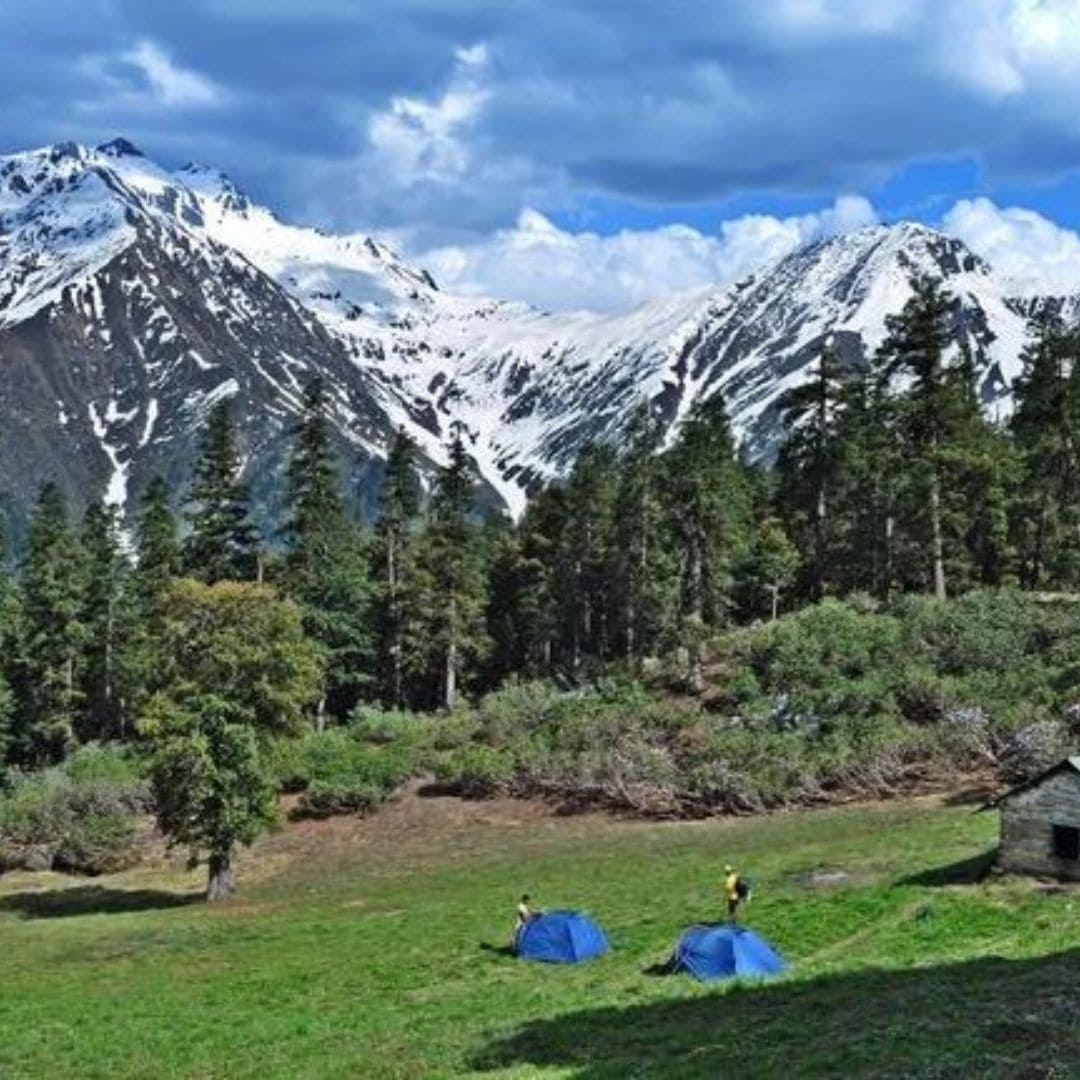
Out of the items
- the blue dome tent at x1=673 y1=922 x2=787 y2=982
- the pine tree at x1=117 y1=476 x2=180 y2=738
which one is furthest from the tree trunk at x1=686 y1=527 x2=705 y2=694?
the blue dome tent at x1=673 y1=922 x2=787 y2=982

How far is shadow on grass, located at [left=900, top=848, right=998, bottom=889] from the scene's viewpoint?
3575 cm

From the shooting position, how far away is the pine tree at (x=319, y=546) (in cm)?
7688

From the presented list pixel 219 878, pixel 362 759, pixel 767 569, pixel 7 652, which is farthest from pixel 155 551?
pixel 219 878

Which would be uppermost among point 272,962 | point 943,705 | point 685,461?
point 685,461

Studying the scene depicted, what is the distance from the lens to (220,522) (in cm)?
7444

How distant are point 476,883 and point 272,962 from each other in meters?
10.5

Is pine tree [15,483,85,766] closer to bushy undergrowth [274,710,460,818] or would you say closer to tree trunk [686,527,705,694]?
bushy undergrowth [274,710,460,818]

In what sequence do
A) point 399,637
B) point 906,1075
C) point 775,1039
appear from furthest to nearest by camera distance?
1. point 399,637
2. point 775,1039
3. point 906,1075

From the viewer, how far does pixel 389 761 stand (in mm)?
63250

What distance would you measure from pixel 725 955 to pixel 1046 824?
9.02 meters

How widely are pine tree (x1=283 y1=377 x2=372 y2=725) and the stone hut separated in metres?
42.8

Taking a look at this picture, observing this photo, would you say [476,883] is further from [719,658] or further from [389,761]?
[719,658]

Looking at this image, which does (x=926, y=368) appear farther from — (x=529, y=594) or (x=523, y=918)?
(x=523, y=918)

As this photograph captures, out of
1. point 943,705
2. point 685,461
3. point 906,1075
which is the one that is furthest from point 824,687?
point 906,1075
